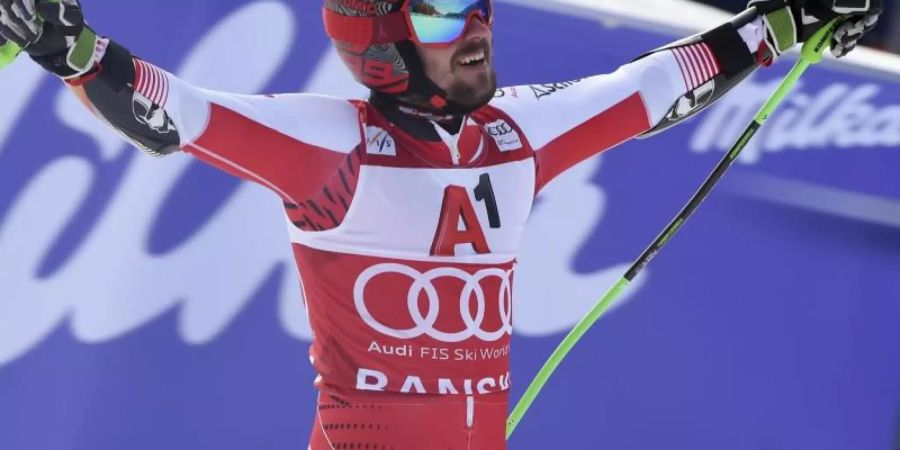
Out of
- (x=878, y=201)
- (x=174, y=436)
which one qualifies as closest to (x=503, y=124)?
(x=174, y=436)

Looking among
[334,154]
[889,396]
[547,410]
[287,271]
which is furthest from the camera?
[889,396]

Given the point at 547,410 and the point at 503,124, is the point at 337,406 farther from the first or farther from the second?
the point at 547,410

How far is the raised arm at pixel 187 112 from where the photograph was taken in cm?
201

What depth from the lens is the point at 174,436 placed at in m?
3.40

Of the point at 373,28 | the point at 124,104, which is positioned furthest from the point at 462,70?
the point at 124,104

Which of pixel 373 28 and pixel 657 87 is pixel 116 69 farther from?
pixel 657 87

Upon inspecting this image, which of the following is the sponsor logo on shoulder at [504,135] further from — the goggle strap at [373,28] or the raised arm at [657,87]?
the goggle strap at [373,28]

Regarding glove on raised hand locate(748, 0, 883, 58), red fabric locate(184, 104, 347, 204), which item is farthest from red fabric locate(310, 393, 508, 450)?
glove on raised hand locate(748, 0, 883, 58)

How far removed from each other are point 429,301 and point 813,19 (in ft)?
3.25

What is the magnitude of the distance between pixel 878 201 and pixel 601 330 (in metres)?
0.86

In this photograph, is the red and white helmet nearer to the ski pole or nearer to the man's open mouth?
the man's open mouth

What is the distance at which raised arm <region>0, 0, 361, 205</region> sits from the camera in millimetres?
2010

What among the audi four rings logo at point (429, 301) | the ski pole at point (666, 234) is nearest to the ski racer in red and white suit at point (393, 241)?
the audi four rings logo at point (429, 301)

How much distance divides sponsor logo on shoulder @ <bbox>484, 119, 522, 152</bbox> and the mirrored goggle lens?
196mm
